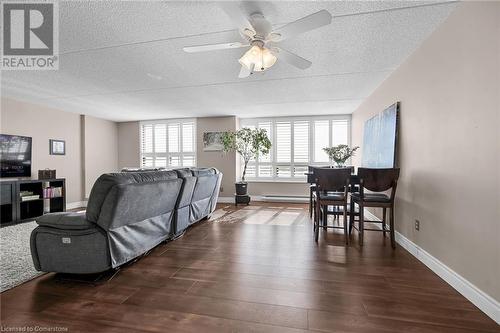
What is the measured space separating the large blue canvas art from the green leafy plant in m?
2.27

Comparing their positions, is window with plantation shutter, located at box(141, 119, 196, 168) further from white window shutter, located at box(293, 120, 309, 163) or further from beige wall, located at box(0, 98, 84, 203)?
white window shutter, located at box(293, 120, 309, 163)

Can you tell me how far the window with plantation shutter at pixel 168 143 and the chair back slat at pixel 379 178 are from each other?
4.88 m

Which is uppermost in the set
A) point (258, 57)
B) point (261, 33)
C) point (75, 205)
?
point (261, 33)

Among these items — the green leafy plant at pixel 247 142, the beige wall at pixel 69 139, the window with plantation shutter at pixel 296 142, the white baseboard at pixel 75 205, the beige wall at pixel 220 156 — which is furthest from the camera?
the beige wall at pixel 220 156

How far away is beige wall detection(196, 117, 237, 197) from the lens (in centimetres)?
628

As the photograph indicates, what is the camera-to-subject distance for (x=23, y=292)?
5.98 feet

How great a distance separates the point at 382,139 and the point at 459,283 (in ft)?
7.01

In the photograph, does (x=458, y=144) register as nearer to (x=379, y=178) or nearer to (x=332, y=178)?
(x=379, y=178)

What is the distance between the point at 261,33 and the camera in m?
1.99

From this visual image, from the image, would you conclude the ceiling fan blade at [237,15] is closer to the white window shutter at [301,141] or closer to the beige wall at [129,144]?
the white window shutter at [301,141]

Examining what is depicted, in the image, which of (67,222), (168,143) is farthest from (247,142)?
(67,222)

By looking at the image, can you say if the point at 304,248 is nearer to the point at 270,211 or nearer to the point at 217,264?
the point at 217,264

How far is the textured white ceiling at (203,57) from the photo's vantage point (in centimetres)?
194

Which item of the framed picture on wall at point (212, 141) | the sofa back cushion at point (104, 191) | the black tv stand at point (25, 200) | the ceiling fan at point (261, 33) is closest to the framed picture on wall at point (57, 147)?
the black tv stand at point (25, 200)
